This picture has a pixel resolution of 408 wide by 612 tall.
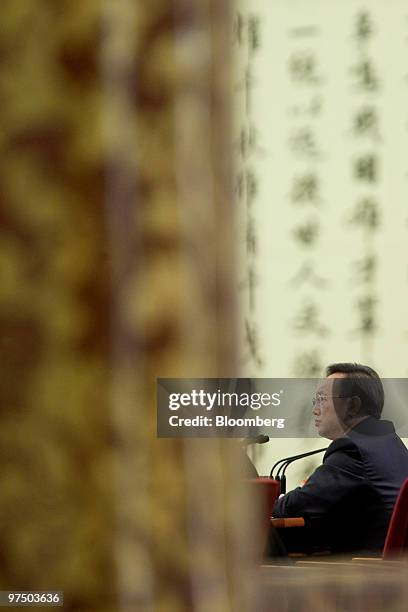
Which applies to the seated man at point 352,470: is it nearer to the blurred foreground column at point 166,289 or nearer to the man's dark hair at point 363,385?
the man's dark hair at point 363,385

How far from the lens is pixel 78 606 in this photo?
557 mm

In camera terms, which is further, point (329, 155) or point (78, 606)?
point (329, 155)

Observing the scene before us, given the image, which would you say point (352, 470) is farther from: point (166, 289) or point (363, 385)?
point (166, 289)

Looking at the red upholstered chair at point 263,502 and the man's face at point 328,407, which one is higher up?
the man's face at point 328,407

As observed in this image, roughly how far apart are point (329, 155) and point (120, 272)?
245 mm

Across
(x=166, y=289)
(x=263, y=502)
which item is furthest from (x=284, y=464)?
(x=166, y=289)

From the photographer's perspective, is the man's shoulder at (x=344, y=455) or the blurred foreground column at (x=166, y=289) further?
the man's shoulder at (x=344, y=455)

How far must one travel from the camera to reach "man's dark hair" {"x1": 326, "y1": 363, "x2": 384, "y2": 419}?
2.08ft

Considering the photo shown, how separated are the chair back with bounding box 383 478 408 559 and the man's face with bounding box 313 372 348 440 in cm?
8

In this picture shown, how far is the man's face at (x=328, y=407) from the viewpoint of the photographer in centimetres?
64

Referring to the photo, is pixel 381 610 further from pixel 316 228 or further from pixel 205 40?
pixel 205 40

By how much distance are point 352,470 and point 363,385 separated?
0.34 feet

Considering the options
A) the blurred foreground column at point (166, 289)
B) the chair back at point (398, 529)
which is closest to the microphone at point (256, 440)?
the blurred foreground column at point (166, 289)

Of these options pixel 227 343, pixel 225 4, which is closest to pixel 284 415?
pixel 227 343
